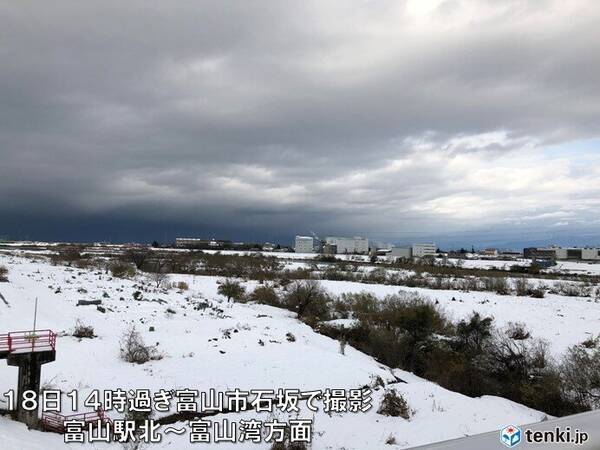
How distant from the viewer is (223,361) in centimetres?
2138

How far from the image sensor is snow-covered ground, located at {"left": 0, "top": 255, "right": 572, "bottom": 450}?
13.0 m

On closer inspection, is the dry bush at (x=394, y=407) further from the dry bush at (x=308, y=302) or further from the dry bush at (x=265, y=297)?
the dry bush at (x=265, y=297)

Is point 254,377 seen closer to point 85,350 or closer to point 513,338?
point 85,350

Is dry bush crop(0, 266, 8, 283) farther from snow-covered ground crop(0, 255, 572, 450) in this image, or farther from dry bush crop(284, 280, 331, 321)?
dry bush crop(284, 280, 331, 321)

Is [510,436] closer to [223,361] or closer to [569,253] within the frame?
[223,361]

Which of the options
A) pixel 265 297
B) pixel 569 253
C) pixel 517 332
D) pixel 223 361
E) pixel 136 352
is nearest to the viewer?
pixel 136 352

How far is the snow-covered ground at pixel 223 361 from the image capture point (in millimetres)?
12984

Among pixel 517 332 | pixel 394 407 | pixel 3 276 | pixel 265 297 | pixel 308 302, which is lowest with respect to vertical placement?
pixel 517 332

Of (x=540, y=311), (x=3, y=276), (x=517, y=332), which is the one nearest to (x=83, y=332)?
(x=3, y=276)

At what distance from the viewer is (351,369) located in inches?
860

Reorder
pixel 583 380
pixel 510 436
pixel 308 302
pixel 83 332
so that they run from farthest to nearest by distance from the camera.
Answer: pixel 308 302 < pixel 83 332 < pixel 583 380 < pixel 510 436

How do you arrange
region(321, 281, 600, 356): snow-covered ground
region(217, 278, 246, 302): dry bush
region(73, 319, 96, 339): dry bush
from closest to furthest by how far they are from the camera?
1. region(73, 319, 96, 339): dry bush
2. region(321, 281, 600, 356): snow-covered ground
3. region(217, 278, 246, 302): dry bush

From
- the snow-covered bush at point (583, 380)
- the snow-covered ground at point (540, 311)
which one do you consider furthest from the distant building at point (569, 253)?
the snow-covered bush at point (583, 380)

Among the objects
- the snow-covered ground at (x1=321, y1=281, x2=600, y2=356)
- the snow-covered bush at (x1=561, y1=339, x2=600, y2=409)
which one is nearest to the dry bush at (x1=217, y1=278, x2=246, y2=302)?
the snow-covered ground at (x1=321, y1=281, x2=600, y2=356)
